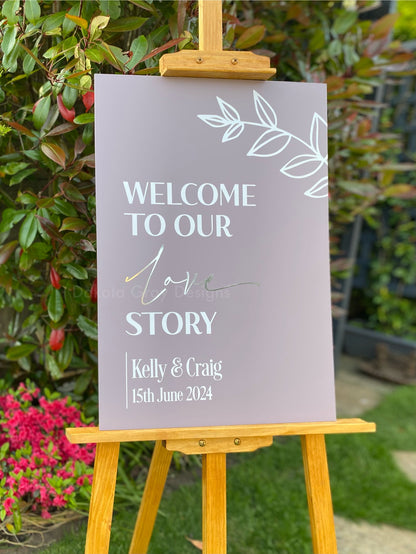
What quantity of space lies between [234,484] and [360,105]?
5.37 feet

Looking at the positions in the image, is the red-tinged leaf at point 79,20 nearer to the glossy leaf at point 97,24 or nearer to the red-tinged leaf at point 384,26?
the glossy leaf at point 97,24

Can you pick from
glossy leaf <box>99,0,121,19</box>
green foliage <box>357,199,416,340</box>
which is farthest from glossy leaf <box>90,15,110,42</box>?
green foliage <box>357,199,416,340</box>

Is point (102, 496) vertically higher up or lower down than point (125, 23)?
lower down

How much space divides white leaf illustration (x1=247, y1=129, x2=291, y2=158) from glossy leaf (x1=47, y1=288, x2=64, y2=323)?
2.73 feet

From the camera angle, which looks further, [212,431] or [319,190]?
[319,190]

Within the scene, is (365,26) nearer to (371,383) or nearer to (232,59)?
(232,59)

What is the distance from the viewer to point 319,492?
146 cm

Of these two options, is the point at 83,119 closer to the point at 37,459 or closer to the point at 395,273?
the point at 37,459

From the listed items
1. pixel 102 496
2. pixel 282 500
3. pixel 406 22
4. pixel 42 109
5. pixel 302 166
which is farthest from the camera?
pixel 406 22

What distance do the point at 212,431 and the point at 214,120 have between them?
2.46ft

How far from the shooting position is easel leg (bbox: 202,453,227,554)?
1405mm

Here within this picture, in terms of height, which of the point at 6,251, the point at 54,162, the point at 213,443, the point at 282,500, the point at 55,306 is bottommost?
the point at 282,500

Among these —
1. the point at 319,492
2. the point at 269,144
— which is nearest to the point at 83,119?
the point at 269,144

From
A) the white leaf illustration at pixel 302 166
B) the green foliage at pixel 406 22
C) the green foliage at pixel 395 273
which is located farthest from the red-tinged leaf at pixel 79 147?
the green foliage at pixel 406 22
